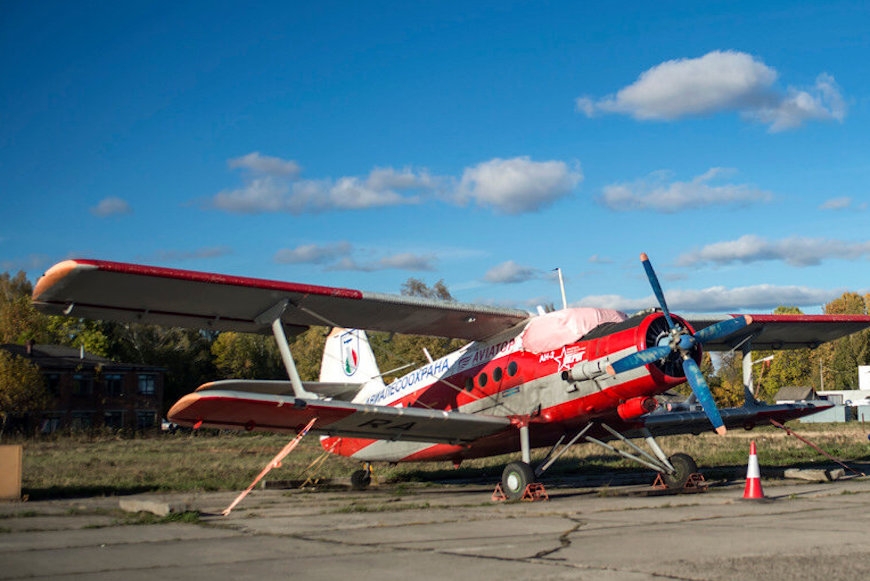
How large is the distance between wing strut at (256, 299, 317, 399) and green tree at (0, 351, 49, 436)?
43.4 metres

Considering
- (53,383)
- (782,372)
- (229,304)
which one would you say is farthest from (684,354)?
(782,372)

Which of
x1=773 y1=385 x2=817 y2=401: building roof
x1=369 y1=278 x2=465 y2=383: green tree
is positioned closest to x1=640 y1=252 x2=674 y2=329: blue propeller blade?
x1=369 y1=278 x2=465 y2=383: green tree

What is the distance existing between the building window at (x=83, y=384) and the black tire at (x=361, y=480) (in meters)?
49.6

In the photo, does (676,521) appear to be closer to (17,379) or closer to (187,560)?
(187,560)

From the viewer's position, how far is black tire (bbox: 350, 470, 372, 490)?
1859cm

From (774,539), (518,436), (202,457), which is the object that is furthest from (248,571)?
(202,457)

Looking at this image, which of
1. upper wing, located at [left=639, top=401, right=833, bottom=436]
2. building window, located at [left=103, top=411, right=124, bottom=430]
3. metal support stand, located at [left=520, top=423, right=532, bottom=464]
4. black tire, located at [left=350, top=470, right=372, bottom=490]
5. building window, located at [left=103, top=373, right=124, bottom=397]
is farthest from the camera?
building window, located at [left=103, top=373, right=124, bottom=397]

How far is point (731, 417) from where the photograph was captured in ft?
58.3

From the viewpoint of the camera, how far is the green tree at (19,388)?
52281mm

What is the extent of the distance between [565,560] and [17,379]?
172 feet

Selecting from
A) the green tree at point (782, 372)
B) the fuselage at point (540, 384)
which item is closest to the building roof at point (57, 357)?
→ the fuselage at point (540, 384)

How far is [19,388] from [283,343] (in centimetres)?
4481

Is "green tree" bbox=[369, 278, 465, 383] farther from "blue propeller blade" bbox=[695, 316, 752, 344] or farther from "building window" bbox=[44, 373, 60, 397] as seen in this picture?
"blue propeller blade" bbox=[695, 316, 752, 344]

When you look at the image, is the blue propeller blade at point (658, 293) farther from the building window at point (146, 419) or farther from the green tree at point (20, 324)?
the green tree at point (20, 324)
